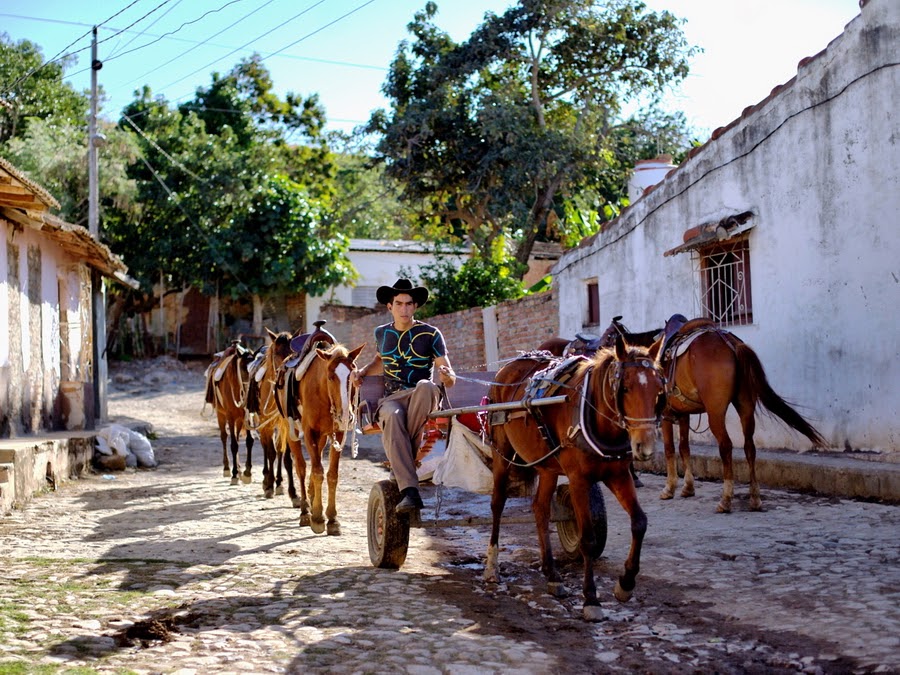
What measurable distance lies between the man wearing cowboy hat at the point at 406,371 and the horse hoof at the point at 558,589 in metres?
1.32

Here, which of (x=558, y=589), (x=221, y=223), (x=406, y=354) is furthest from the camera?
(x=221, y=223)

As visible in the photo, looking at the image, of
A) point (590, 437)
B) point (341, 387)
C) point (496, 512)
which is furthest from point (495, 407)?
point (341, 387)

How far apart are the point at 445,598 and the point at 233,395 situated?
8.07 m

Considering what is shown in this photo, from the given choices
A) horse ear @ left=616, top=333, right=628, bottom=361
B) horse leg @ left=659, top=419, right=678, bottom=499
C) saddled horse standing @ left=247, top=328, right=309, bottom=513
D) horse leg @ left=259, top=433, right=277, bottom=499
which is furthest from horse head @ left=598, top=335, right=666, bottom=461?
horse leg @ left=259, top=433, right=277, bottom=499

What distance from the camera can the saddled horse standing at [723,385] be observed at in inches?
364

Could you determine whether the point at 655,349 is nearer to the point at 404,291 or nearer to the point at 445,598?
the point at 445,598

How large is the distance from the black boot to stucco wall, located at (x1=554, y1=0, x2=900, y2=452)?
17.9ft

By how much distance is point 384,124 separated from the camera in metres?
24.9

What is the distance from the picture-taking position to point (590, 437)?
5.77 meters

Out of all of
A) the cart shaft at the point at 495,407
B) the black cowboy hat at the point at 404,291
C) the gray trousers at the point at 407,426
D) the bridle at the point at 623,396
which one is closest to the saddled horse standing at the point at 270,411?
the black cowboy hat at the point at 404,291

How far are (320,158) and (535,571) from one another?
32.2 metres

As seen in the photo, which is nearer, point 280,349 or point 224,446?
point 280,349

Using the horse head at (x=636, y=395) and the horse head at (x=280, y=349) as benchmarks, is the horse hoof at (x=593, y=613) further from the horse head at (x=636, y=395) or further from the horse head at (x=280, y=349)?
the horse head at (x=280, y=349)

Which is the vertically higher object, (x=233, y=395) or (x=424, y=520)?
(x=233, y=395)
